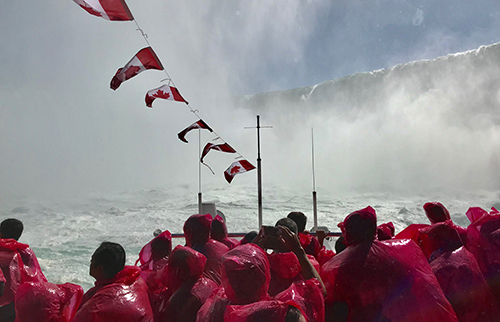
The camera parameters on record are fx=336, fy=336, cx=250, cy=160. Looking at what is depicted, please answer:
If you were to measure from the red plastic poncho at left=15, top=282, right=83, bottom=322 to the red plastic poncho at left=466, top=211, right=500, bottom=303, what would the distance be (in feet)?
8.43

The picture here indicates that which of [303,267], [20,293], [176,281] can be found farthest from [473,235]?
[20,293]

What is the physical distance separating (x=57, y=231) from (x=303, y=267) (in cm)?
3124

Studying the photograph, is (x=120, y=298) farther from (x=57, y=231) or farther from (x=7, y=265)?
(x=57, y=231)

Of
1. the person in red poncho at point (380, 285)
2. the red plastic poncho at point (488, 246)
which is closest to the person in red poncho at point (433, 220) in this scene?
the red plastic poncho at point (488, 246)

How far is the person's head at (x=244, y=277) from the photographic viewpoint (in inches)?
52.7

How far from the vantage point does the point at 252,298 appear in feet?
4.43

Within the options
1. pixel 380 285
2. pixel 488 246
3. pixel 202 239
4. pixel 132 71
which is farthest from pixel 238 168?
pixel 380 285

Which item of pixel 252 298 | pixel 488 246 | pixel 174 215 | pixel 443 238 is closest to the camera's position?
pixel 252 298

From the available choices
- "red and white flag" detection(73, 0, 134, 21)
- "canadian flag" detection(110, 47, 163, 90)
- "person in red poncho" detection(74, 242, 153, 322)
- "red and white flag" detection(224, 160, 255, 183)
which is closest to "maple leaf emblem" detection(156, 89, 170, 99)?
"canadian flag" detection(110, 47, 163, 90)

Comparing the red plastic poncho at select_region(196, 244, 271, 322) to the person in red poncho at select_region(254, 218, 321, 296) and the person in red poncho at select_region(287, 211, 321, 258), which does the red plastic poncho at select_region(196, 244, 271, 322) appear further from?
the person in red poncho at select_region(287, 211, 321, 258)

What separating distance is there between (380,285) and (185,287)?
100cm

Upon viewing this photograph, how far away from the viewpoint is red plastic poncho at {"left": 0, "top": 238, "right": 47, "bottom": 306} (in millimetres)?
2291

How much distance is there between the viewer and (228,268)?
4.43 ft

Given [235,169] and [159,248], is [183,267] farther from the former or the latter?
[235,169]
